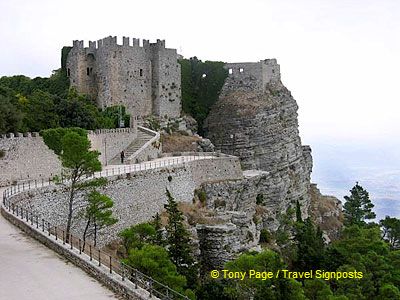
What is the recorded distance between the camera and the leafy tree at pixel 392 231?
5384 cm

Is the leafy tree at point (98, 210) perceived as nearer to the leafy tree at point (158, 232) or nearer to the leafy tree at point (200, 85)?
the leafy tree at point (158, 232)

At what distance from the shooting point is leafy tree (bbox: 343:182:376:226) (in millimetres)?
61591

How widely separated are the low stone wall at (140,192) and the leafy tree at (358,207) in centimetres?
1750

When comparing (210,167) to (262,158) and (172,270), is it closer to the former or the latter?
(262,158)

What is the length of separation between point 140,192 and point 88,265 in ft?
64.9

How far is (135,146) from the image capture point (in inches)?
1983

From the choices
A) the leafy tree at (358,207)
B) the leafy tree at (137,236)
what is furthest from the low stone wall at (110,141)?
the leafy tree at (358,207)

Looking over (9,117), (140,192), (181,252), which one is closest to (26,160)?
(9,117)

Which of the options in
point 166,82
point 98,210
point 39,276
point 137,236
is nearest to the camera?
point 39,276

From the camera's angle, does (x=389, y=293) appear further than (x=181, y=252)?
Yes

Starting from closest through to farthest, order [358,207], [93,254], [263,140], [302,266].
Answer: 1. [93,254]
2. [302,266]
3. [263,140]
4. [358,207]

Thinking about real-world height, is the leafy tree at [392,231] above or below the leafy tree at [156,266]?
below

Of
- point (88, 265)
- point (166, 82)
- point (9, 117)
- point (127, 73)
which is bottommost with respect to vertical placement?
point (88, 265)

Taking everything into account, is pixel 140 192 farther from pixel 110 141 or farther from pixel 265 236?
pixel 265 236
